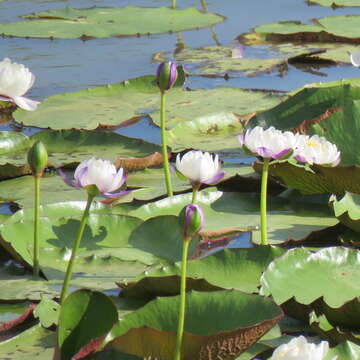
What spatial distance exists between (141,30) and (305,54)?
1.10m

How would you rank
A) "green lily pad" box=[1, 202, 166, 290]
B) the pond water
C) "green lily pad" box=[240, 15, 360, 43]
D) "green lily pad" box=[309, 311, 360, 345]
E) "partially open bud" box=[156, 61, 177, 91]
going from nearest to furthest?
"green lily pad" box=[309, 311, 360, 345]
"green lily pad" box=[1, 202, 166, 290]
"partially open bud" box=[156, 61, 177, 91]
the pond water
"green lily pad" box=[240, 15, 360, 43]

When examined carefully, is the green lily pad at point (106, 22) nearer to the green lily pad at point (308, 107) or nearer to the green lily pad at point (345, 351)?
the green lily pad at point (308, 107)

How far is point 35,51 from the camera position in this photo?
425cm

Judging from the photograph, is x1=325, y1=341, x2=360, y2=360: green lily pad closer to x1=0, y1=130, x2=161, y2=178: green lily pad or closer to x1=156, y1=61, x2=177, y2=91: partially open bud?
x1=156, y1=61, x2=177, y2=91: partially open bud

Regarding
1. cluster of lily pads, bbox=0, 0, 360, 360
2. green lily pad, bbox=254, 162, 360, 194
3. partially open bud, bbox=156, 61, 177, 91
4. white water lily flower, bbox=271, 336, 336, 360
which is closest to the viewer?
white water lily flower, bbox=271, 336, 336, 360

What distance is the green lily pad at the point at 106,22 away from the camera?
15.1 feet

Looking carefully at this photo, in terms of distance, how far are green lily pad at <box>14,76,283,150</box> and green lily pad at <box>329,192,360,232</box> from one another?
75 centimetres

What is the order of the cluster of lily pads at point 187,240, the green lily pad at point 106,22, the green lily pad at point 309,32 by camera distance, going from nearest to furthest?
1. the cluster of lily pads at point 187,240
2. the green lily pad at point 309,32
3. the green lily pad at point 106,22

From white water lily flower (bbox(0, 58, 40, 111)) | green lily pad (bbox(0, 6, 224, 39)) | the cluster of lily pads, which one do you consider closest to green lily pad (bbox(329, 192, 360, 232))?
the cluster of lily pads

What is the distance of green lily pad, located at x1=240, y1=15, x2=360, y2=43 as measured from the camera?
13.8 ft

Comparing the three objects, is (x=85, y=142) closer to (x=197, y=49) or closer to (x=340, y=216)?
(x=340, y=216)

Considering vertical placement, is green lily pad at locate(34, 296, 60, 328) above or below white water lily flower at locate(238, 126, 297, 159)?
below

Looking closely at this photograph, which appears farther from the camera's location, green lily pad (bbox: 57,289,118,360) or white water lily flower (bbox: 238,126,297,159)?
white water lily flower (bbox: 238,126,297,159)

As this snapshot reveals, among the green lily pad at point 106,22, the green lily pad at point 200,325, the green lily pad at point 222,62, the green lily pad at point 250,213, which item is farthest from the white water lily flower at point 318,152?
the green lily pad at point 106,22
